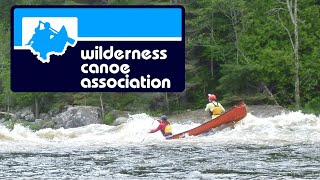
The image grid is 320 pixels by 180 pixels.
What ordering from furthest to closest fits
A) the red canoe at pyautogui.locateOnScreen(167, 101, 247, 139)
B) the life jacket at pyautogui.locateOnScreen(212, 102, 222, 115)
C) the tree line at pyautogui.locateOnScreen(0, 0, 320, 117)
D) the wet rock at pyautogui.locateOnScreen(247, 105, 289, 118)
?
the tree line at pyautogui.locateOnScreen(0, 0, 320, 117), the wet rock at pyautogui.locateOnScreen(247, 105, 289, 118), the life jacket at pyautogui.locateOnScreen(212, 102, 222, 115), the red canoe at pyautogui.locateOnScreen(167, 101, 247, 139)

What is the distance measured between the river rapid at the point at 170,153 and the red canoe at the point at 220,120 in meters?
0.23

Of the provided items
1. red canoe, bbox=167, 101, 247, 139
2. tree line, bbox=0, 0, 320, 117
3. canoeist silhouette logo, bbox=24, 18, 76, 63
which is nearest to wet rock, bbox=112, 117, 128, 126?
tree line, bbox=0, 0, 320, 117

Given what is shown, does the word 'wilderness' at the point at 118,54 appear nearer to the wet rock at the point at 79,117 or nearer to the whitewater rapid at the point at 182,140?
the whitewater rapid at the point at 182,140

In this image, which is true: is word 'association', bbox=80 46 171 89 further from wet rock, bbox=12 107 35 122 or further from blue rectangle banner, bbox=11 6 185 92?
wet rock, bbox=12 107 35 122

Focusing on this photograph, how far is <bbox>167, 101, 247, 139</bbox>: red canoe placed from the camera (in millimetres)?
22109

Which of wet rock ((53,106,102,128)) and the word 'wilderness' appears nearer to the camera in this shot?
the word 'wilderness'

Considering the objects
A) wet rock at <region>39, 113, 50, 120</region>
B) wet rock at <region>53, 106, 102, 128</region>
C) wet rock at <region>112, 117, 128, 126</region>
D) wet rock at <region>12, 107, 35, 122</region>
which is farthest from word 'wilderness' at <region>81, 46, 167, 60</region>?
wet rock at <region>12, 107, 35, 122</region>

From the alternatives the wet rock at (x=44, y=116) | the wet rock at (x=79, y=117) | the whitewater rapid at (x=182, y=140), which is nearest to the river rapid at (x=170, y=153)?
the whitewater rapid at (x=182, y=140)

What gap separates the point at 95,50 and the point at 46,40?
21.3 inches

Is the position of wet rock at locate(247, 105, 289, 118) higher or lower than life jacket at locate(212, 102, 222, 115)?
lower

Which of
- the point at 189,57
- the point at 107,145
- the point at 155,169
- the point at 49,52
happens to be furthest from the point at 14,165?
the point at 189,57

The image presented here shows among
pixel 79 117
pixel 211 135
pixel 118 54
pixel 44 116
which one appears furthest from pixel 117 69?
pixel 44 116

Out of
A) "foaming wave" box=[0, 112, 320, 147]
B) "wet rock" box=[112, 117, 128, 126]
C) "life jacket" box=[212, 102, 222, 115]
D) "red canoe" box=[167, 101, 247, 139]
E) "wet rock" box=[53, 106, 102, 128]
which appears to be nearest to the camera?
"foaming wave" box=[0, 112, 320, 147]

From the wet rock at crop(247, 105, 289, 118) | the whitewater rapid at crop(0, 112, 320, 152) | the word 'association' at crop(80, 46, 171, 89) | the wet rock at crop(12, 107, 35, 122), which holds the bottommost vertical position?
the wet rock at crop(12, 107, 35, 122)
